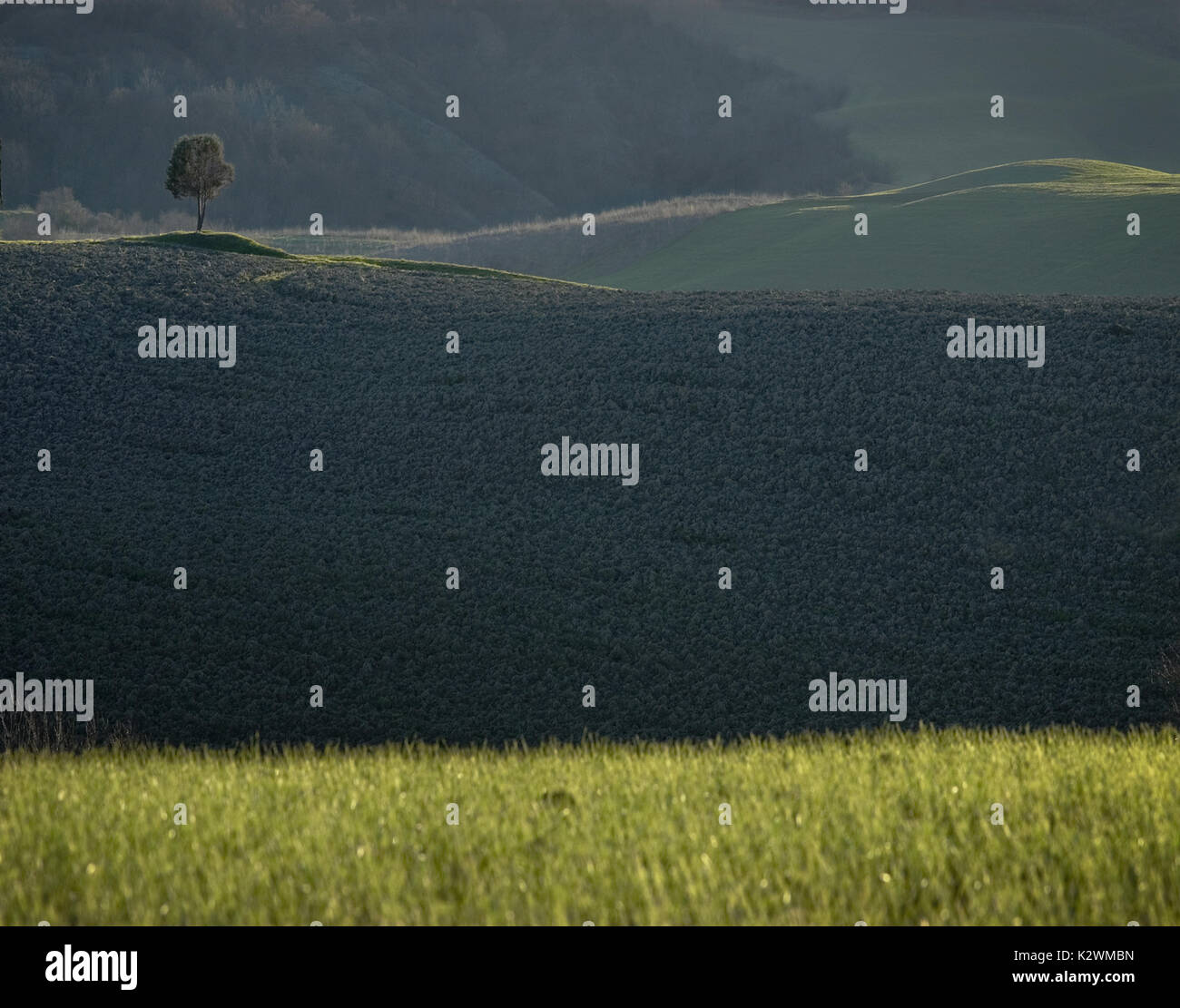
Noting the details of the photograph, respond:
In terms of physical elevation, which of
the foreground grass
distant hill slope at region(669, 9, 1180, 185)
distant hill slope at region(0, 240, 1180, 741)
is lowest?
the foreground grass

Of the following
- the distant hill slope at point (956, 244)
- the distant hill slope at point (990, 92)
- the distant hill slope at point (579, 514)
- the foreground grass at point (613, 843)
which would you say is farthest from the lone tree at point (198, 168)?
the distant hill slope at point (990, 92)

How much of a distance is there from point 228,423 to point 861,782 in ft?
57.8

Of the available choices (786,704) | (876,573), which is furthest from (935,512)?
(786,704)

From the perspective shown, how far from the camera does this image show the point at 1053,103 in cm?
15525

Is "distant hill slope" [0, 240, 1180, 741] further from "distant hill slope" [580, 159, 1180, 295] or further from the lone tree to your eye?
"distant hill slope" [580, 159, 1180, 295]

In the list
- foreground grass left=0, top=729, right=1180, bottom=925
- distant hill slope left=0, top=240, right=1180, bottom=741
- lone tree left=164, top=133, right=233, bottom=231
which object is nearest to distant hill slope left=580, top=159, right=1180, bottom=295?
distant hill slope left=0, top=240, right=1180, bottom=741

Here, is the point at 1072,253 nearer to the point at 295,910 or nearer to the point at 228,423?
the point at 228,423

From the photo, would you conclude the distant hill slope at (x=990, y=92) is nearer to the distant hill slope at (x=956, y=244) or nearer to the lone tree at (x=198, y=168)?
the distant hill slope at (x=956, y=244)

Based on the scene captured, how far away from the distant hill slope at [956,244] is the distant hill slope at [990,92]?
70938 millimetres

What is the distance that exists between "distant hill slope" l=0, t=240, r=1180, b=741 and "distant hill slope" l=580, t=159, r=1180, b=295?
580 inches

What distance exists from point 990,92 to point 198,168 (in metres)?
145

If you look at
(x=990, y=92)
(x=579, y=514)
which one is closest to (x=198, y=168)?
(x=579, y=514)

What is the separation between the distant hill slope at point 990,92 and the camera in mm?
133625

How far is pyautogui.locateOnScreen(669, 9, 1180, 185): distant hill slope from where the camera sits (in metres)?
134
